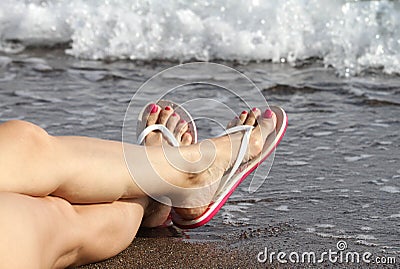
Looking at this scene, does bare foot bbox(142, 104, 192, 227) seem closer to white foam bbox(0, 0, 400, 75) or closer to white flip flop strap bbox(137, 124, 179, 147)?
white flip flop strap bbox(137, 124, 179, 147)

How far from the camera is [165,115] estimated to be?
130 inches

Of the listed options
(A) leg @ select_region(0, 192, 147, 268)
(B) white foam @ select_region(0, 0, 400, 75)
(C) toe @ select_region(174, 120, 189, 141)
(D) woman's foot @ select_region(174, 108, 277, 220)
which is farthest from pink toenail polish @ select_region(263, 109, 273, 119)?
(B) white foam @ select_region(0, 0, 400, 75)

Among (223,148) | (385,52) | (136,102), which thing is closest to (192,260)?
(223,148)

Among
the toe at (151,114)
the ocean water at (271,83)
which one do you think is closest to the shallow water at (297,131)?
the ocean water at (271,83)

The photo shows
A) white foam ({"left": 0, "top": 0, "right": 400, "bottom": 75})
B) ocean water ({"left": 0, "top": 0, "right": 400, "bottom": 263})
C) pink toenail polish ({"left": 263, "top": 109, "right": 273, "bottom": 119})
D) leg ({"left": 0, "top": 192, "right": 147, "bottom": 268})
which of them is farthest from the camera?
white foam ({"left": 0, "top": 0, "right": 400, "bottom": 75})

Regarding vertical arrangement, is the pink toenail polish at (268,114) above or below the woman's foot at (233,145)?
above

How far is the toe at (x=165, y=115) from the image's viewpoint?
3.26m

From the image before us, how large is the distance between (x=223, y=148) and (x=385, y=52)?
3274mm

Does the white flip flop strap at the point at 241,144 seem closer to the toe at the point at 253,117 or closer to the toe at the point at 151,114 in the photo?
the toe at the point at 253,117

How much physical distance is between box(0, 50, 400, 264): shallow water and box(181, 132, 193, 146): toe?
0.95ft

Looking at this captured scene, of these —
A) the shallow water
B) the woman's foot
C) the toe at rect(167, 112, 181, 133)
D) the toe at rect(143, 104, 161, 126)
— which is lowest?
the shallow water

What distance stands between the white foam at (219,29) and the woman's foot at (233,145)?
251cm

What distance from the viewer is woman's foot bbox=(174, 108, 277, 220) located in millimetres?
2873

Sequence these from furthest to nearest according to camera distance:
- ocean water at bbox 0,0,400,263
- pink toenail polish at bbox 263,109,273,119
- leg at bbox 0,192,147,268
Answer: pink toenail polish at bbox 263,109,273,119
ocean water at bbox 0,0,400,263
leg at bbox 0,192,147,268
